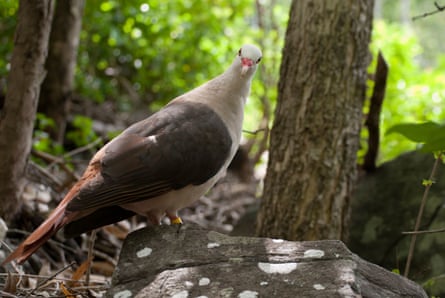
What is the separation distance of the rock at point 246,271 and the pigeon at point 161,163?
0.33 metres

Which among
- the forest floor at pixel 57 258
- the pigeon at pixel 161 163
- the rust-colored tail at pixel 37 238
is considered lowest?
the forest floor at pixel 57 258

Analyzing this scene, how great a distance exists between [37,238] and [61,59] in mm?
3735

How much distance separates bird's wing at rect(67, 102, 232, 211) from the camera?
3057mm

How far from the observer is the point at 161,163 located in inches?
124

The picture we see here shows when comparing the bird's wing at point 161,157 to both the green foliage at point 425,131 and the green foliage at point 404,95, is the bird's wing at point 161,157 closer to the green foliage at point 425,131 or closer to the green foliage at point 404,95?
the green foliage at point 425,131

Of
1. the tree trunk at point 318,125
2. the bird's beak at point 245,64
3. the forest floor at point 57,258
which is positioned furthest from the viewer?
the tree trunk at point 318,125

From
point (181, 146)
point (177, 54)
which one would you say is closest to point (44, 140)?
point (181, 146)

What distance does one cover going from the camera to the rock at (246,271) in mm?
2498

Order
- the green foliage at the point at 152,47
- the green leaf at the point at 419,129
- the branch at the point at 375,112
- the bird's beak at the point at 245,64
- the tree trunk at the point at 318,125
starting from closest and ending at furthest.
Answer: the green leaf at the point at 419,129, the bird's beak at the point at 245,64, the tree trunk at the point at 318,125, the branch at the point at 375,112, the green foliage at the point at 152,47

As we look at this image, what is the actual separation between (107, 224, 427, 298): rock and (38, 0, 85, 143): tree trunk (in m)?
3.88

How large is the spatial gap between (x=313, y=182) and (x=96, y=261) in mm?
1822

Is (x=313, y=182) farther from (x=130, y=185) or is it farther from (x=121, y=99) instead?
(x=121, y=99)

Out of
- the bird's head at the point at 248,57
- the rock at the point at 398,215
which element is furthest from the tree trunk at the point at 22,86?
the rock at the point at 398,215

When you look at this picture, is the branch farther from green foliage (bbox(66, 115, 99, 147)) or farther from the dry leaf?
the dry leaf
